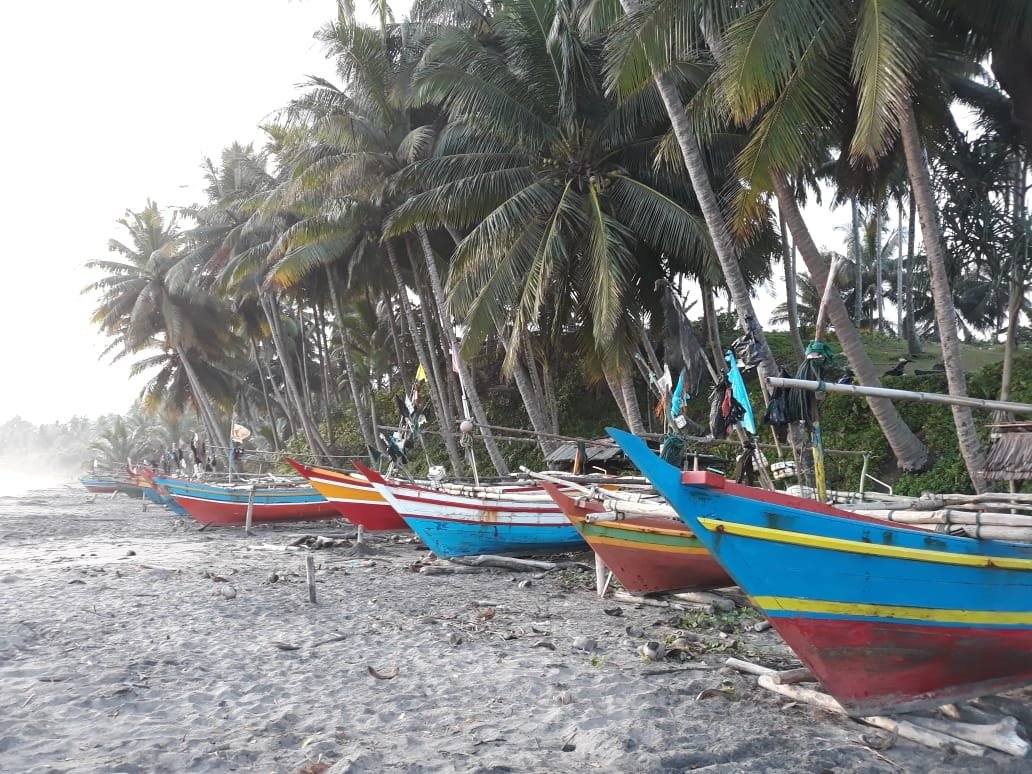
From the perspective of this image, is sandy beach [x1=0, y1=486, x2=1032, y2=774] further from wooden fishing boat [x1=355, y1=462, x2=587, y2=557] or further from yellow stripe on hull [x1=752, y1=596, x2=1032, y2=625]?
wooden fishing boat [x1=355, y1=462, x2=587, y2=557]

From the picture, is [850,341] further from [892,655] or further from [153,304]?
[153,304]

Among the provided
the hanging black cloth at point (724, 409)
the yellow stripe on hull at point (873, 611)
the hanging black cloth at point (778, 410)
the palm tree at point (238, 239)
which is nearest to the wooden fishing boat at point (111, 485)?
the palm tree at point (238, 239)

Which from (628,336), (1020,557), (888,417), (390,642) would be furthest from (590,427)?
(1020,557)

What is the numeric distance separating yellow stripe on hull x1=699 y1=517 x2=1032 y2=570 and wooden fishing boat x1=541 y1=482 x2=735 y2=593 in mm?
3594

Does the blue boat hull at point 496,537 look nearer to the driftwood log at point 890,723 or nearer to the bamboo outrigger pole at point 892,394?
the driftwood log at point 890,723

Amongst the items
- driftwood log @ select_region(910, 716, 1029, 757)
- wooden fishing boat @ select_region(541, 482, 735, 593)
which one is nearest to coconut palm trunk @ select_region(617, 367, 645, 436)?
wooden fishing boat @ select_region(541, 482, 735, 593)

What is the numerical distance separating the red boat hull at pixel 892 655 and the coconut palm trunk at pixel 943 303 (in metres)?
4.92

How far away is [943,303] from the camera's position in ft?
32.8

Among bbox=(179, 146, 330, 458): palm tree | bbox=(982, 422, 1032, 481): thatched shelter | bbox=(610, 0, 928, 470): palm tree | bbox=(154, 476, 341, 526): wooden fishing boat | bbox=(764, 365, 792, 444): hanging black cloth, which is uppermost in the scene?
bbox=(179, 146, 330, 458): palm tree

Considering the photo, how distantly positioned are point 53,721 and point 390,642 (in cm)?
311

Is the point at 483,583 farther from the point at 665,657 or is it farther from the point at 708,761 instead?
the point at 708,761

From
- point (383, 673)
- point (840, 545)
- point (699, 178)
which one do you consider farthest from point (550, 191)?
point (840, 545)

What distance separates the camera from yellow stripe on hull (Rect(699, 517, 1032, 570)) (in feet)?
16.7

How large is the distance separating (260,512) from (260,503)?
26cm
